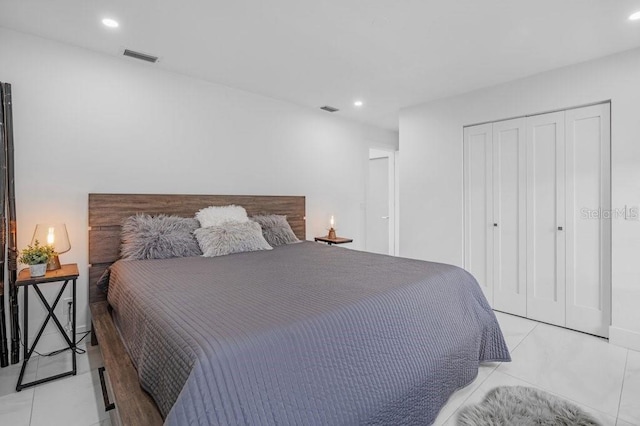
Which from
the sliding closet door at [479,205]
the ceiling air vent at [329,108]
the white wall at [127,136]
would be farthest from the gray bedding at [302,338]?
the ceiling air vent at [329,108]

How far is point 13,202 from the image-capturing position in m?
2.27

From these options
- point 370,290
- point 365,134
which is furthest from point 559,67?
point 370,290

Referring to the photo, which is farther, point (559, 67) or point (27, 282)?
point (559, 67)

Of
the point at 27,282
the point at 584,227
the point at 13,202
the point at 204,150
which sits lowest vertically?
the point at 27,282

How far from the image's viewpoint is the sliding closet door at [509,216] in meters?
3.30

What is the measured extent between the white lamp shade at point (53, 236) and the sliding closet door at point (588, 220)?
429 centimetres

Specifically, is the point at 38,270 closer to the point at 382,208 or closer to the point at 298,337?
the point at 298,337

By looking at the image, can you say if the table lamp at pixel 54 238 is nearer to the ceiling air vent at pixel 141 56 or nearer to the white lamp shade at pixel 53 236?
the white lamp shade at pixel 53 236

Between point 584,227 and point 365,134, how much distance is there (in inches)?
121

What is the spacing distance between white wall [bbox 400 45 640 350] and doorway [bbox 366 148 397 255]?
153cm

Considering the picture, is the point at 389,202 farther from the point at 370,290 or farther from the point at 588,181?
the point at 370,290

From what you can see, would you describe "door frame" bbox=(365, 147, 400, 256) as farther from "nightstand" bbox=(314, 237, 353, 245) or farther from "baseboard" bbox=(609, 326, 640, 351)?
"baseboard" bbox=(609, 326, 640, 351)

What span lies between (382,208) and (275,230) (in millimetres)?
→ 3096

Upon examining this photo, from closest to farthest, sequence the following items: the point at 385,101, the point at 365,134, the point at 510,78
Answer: the point at 510,78 → the point at 385,101 → the point at 365,134
